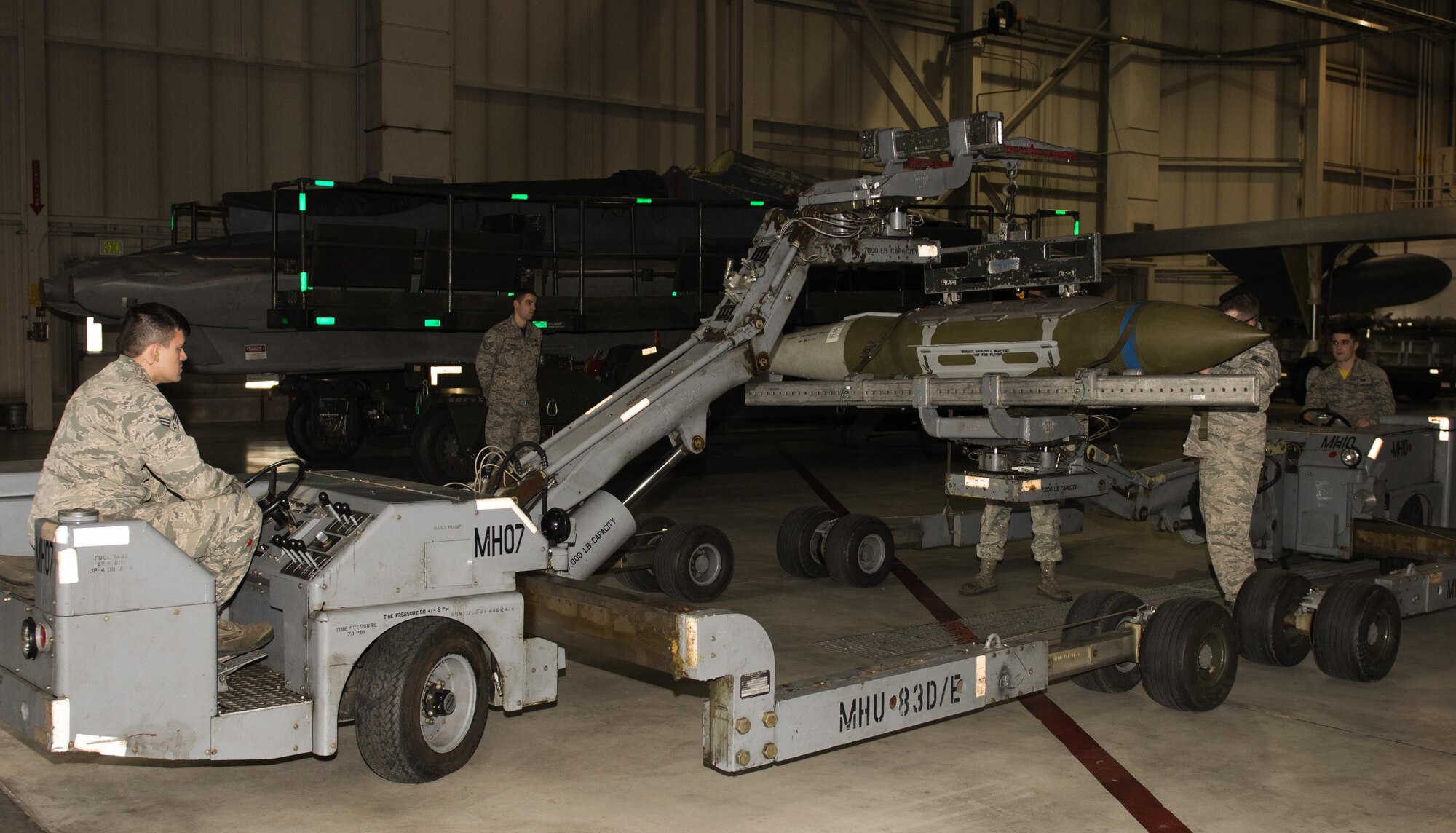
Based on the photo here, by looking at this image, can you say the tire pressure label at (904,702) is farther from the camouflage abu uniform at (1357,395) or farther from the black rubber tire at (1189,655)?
the camouflage abu uniform at (1357,395)

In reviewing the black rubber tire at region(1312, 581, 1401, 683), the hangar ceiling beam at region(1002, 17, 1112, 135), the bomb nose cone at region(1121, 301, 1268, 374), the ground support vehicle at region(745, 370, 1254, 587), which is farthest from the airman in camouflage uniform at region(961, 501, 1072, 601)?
the hangar ceiling beam at region(1002, 17, 1112, 135)

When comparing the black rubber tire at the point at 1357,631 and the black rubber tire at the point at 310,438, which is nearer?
the black rubber tire at the point at 1357,631

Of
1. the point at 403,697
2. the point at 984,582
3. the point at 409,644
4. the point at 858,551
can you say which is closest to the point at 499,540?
the point at 409,644

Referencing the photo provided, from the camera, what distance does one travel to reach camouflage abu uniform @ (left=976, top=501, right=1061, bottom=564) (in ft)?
26.6

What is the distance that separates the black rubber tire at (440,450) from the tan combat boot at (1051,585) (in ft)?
19.4

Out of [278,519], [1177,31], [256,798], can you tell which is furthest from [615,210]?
[1177,31]

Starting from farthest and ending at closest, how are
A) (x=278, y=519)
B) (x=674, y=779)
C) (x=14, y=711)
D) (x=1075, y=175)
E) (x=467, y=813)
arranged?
(x=1075, y=175) → (x=278, y=519) → (x=674, y=779) → (x=467, y=813) → (x=14, y=711)

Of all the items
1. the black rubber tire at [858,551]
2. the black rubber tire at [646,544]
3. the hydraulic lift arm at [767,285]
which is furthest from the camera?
the black rubber tire at [858,551]

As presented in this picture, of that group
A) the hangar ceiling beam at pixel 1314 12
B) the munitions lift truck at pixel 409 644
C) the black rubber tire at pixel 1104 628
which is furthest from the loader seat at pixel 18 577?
the hangar ceiling beam at pixel 1314 12

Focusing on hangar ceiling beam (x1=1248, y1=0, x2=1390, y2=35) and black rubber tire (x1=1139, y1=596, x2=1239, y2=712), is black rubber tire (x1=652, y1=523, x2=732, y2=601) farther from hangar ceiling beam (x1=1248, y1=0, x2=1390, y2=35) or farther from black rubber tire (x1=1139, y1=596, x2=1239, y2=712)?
hangar ceiling beam (x1=1248, y1=0, x2=1390, y2=35)

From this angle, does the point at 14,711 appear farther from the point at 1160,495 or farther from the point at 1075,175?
the point at 1075,175

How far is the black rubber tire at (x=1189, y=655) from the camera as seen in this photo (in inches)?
218

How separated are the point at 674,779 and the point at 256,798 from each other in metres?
1.56

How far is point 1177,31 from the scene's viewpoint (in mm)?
29969
